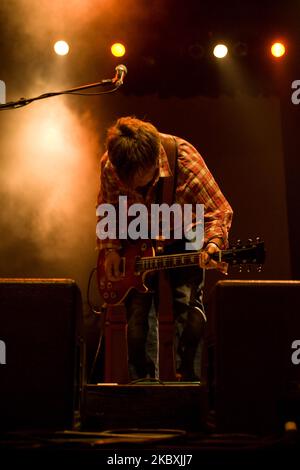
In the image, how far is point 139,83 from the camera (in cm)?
462

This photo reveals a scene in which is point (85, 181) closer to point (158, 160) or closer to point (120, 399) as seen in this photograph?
point (158, 160)

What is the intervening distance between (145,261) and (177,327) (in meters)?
0.38

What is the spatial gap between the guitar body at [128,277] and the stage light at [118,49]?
212 centimetres

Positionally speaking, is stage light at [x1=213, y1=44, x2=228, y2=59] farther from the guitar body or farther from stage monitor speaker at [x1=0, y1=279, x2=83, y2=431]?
stage monitor speaker at [x1=0, y1=279, x2=83, y2=431]

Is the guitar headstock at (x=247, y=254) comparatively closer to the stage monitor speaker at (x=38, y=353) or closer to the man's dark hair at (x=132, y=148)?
the man's dark hair at (x=132, y=148)

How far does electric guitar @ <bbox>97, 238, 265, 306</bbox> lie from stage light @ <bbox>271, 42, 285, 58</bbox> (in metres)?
2.23

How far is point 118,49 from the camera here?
4.50m

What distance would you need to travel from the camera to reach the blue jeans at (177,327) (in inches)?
105

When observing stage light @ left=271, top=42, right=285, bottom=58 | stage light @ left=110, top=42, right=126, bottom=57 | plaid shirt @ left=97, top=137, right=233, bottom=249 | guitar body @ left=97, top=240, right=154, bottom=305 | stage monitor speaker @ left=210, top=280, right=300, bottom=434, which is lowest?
stage monitor speaker @ left=210, top=280, right=300, bottom=434

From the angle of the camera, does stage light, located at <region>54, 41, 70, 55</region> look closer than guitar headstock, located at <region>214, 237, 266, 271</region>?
No

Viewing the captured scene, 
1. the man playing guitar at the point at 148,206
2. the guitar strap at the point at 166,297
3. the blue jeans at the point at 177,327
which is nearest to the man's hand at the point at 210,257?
the man playing guitar at the point at 148,206

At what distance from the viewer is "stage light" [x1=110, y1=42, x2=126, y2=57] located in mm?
4486

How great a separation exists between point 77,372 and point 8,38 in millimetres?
3592

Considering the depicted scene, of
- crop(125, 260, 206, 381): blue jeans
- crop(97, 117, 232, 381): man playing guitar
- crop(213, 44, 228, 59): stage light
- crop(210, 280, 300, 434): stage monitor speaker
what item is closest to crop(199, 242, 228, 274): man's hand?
crop(97, 117, 232, 381): man playing guitar
